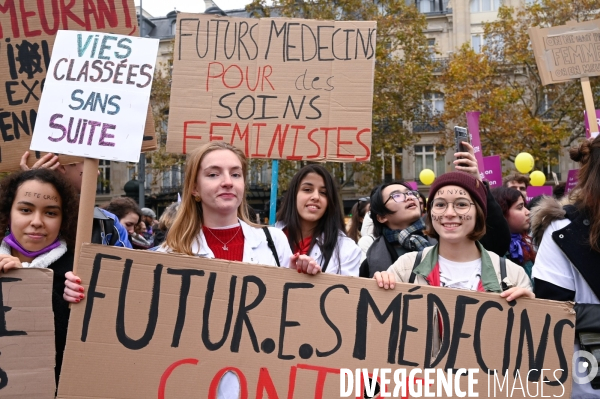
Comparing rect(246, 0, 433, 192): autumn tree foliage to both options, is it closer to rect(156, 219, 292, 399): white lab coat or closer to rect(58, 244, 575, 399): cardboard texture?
rect(156, 219, 292, 399): white lab coat

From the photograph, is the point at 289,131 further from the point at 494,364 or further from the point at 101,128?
the point at 494,364

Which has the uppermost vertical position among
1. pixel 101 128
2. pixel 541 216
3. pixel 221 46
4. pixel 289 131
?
pixel 221 46

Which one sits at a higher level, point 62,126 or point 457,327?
point 62,126

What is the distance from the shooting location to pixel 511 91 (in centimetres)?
2303

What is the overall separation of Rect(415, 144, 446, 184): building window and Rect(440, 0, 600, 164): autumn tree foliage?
337 inches

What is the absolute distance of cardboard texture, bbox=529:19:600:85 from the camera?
5.36m

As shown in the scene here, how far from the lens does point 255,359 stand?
260cm

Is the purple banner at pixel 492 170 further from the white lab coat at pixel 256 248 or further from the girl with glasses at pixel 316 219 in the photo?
the white lab coat at pixel 256 248

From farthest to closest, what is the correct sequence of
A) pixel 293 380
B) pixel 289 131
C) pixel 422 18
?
1. pixel 422 18
2. pixel 289 131
3. pixel 293 380

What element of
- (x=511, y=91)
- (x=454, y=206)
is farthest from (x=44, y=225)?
(x=511, y=91)

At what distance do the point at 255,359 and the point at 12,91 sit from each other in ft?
7.77

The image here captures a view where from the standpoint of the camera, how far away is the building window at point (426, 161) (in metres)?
33.2

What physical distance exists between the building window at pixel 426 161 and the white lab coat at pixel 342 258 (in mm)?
29854

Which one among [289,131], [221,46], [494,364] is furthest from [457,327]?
[221,46]
